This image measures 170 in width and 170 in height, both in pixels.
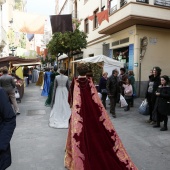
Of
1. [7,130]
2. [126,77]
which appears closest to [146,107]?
[126,77]

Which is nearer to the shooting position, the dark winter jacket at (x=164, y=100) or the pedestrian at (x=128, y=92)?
the dark winter jacket at (x=164, y=100)

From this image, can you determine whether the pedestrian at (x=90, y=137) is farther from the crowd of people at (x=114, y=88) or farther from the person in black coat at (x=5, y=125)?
the crowd of people at (x=114, y=88)

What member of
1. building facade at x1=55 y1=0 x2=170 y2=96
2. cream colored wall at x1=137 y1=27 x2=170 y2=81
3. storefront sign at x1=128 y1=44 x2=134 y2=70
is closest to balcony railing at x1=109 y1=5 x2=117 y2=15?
building facade at x1=55 y1=0 x2=170 y2=96

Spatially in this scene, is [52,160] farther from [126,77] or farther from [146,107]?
[126,77]

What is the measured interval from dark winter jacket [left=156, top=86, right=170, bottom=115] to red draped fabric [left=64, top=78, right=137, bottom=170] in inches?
116

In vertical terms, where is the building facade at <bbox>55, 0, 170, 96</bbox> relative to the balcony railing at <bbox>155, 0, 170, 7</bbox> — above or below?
below

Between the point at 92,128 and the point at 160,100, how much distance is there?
3354 mm

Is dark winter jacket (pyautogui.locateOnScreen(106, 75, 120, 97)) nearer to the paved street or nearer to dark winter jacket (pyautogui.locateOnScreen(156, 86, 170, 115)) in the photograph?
the paved street

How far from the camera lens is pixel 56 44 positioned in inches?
741

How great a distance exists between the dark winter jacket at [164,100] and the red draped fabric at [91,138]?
294 centimetres

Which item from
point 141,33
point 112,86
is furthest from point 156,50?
point 112,86

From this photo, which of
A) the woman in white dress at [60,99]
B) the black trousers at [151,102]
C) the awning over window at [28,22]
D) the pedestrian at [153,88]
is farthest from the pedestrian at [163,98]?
the awning over window at [28,22]

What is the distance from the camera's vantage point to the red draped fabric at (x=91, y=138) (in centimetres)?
370

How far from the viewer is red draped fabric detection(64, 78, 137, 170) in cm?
370
